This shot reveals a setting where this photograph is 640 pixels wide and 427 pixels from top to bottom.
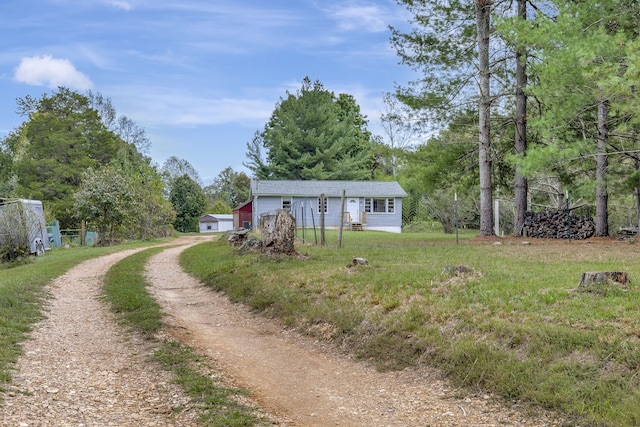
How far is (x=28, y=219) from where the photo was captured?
17250mm

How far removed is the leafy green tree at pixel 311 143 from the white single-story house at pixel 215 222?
13371 millimetres

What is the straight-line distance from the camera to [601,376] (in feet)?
12.9

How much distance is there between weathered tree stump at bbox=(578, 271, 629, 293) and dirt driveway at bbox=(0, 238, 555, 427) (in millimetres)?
2388

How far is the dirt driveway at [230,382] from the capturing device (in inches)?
153

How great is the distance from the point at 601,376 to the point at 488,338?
1.15m

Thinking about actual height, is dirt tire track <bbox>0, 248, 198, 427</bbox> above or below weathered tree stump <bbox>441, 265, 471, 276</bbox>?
below

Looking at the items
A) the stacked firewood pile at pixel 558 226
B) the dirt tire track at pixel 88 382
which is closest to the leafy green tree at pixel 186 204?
the stacked firewood pile at pixel 558 226

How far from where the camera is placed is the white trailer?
1633cm

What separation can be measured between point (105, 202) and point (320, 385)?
22.7m

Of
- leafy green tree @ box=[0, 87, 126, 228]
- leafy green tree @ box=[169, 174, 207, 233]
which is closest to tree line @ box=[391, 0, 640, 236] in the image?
leafy green tree @ box=[0, 87, 126, 228]

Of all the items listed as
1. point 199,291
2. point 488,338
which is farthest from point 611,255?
point 199,291

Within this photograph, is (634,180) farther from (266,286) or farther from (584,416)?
(584,416)

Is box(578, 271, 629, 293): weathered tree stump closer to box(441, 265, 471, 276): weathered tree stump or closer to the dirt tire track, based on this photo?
box(441, 265, 471, 276): weathered tree stump

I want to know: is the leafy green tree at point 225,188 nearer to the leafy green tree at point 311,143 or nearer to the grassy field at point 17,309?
the leafy green tree at point 311,143
